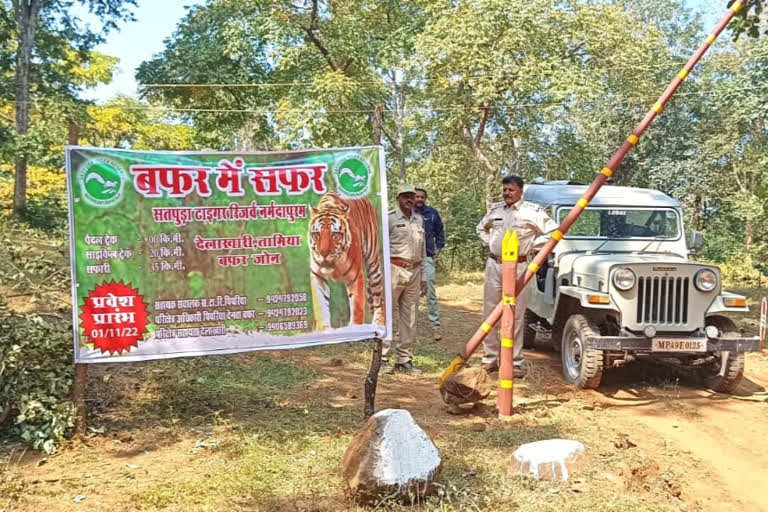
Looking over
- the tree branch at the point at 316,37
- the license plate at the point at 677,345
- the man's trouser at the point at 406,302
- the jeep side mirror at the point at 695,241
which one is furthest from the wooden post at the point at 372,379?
the tree branch at the point at 316,37

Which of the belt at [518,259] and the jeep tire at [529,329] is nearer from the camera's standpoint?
the belt at [518,259]

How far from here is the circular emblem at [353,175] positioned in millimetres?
4969

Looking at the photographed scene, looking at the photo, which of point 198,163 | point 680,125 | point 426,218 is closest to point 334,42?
point 426,218

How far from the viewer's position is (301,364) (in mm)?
7203

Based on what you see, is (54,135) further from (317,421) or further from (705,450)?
(705,450)

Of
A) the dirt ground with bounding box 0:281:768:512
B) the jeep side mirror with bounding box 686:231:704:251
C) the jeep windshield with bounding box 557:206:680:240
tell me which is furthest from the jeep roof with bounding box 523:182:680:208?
the dirt ground with bounding box 0:281:768:512

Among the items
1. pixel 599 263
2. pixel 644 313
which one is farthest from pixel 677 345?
pixel 599 263

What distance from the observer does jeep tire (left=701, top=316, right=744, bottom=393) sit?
6125 millimetres

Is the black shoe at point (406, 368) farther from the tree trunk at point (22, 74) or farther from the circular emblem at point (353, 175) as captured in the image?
the tree trunk at point (22, 74)

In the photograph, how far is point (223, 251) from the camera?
15.6ft

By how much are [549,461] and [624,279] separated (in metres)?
2.45

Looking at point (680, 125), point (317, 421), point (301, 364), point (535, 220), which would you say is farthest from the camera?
point (680, 125)

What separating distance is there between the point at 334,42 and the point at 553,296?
1180 cm

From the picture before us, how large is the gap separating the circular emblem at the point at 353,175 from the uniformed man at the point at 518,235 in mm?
1779
